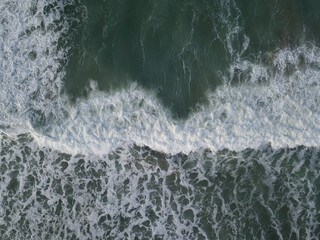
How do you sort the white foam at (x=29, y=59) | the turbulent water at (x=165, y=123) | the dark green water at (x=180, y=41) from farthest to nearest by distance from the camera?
the white foam at (x=29, y=59) → the dark green water at (x=180, y=41) → the turbulent water at (x=165, y=123)

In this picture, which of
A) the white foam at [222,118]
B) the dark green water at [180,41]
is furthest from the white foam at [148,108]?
the dark green water at [180,41]

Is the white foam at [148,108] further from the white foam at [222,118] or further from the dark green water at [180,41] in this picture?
the dark green water at [180,41]

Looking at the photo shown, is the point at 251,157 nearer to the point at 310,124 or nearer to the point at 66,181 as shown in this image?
the point at 310,124

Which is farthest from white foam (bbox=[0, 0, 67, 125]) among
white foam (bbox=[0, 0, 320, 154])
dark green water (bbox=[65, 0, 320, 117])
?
dark green water (bbox=[65, 0, 320, 117])

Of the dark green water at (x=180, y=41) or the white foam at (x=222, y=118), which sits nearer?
the white foam at (x=222, y=118)

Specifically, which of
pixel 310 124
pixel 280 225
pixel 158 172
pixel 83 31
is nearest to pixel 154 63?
pixel 83 31

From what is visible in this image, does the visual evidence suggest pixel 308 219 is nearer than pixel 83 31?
Yes

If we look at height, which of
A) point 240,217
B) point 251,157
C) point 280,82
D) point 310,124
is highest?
point 280,82

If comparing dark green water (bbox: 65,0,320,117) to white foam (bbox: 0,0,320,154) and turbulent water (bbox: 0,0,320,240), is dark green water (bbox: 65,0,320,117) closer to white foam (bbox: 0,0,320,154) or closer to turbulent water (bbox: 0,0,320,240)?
turbulent water (bbox: 0,0,320,240)
